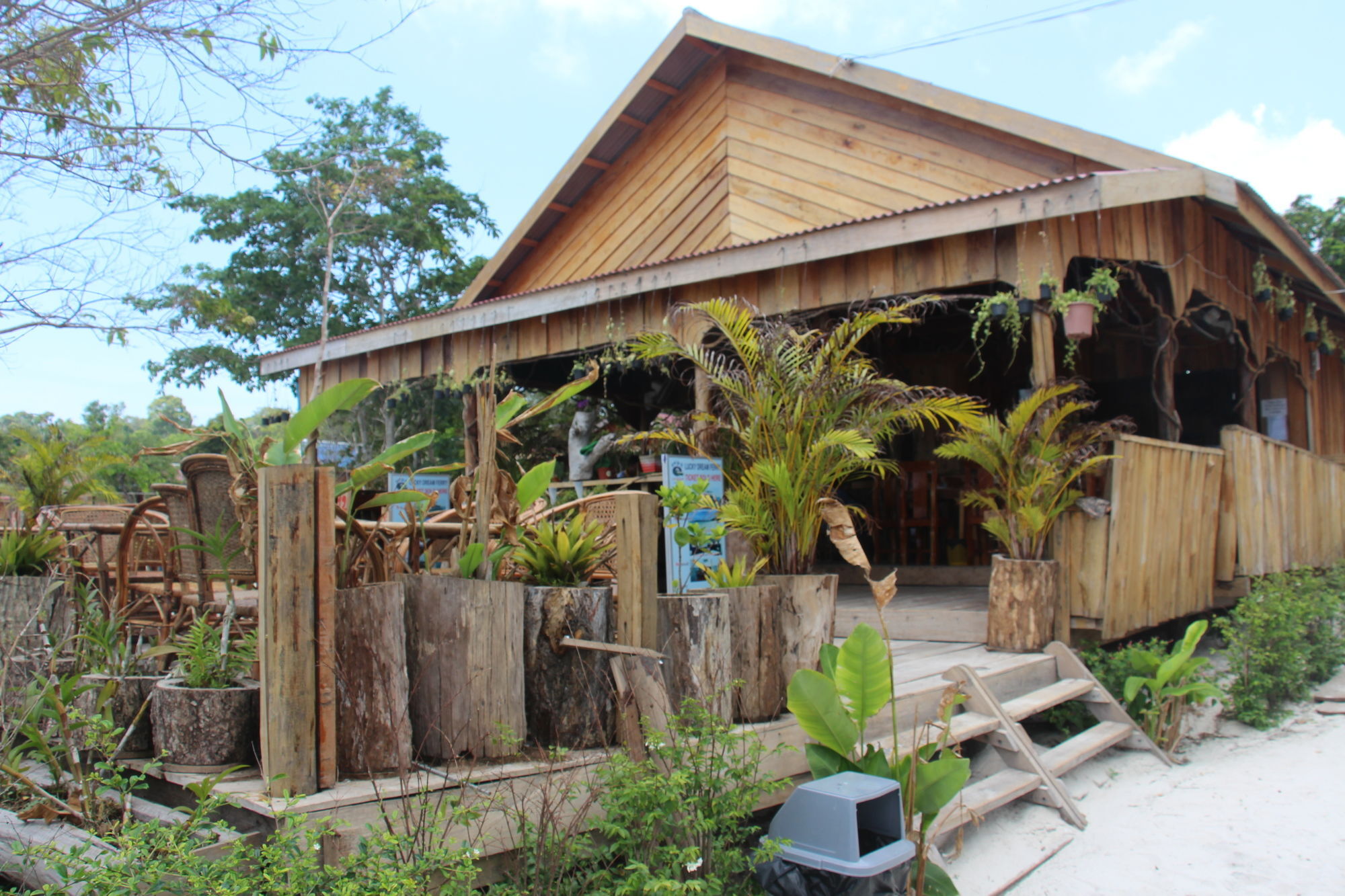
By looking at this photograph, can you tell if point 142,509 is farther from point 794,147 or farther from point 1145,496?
point 794,147

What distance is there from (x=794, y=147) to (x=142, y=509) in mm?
7048

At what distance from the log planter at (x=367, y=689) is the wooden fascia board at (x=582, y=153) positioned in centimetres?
824

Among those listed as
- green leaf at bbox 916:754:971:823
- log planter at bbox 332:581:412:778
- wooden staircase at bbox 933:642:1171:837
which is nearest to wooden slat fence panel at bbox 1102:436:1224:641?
wooden staircase at bbox 933:642:1171:837

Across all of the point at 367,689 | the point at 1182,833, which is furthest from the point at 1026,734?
the point at 367,689

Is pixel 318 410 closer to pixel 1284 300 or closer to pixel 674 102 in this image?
pixel 674 102

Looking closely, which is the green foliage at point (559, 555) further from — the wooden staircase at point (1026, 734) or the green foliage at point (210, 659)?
the wooden staircase at point (1026, 734)

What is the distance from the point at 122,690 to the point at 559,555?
157 centimetres

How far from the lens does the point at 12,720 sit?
298 centimetres

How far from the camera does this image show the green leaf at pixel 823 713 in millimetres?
3449

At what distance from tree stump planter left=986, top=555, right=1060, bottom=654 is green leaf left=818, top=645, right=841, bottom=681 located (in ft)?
7.97

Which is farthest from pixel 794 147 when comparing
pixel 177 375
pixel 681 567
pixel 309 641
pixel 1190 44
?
pixel 177 375

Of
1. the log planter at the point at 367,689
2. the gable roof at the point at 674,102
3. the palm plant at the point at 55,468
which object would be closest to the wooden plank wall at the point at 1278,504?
the gable roof at the point at 674,102

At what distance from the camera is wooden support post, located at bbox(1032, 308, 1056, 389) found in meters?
5.98

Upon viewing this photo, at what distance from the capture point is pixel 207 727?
9.50 ft
